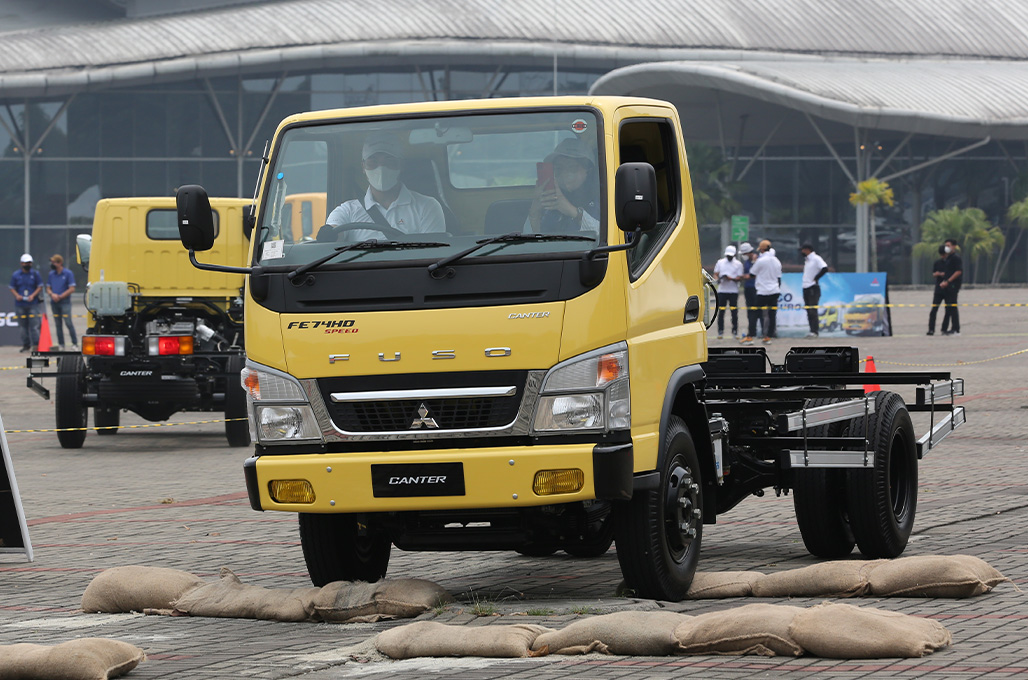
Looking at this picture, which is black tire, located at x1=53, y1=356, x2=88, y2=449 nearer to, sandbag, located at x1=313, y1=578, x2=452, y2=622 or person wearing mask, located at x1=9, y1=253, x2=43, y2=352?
sandbag, located at x1=313, y1=578, x2=452, y2=622

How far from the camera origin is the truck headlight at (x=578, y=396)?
23.8ft

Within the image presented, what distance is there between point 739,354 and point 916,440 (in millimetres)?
1280

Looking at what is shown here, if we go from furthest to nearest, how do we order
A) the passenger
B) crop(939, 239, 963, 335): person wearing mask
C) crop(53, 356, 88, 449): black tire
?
1. crop(939, 239, 963, 335): person wearing mask
2. crop(53, 356, 88, 449): black tire
3. the passenger

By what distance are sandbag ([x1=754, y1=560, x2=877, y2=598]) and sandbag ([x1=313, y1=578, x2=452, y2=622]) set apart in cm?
156

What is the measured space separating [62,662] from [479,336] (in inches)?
89.8

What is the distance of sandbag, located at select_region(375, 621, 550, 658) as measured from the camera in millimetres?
6551

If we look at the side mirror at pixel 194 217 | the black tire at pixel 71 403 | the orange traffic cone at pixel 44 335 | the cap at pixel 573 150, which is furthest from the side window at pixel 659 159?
the orange traffic cone at pixel 44 335

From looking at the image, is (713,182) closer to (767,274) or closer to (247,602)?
(767,274)

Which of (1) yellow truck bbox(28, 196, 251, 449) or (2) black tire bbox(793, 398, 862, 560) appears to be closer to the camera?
(2) black tire bbox(793, 398, 862, 560)

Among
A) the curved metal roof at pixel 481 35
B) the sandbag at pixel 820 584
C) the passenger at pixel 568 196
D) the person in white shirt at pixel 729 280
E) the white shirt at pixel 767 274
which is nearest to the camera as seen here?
the passenger at pixel 568 196

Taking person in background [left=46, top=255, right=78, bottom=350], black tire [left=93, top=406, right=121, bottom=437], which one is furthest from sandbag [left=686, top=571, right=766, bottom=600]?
person in background [left=46, top=255, right=78, bottom=350]

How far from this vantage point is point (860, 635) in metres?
6.32

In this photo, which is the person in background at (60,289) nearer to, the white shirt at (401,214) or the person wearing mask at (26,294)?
the person wearing mask at (26,294)

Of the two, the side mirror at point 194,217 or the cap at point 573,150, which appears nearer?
the cap at point 573,150
